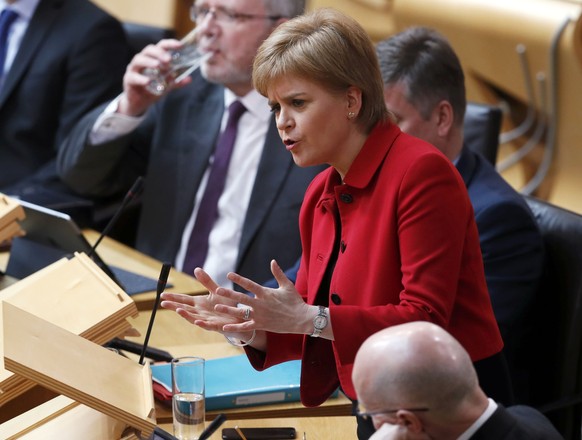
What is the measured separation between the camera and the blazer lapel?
3.77 metres

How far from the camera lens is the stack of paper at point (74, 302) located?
1.73m

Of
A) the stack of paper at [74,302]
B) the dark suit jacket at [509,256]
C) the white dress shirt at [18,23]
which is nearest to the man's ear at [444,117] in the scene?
the dark suit jacket at [509,256]

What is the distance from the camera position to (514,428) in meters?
1.30

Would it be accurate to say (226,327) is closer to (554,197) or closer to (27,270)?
(27,270)

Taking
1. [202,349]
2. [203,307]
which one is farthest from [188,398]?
[202,349]

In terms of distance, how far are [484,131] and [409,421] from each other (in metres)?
1.79

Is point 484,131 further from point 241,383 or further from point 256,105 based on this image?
point 241,383

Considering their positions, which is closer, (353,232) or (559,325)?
(353,232)

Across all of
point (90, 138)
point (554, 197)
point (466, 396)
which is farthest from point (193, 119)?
point (466, 396)

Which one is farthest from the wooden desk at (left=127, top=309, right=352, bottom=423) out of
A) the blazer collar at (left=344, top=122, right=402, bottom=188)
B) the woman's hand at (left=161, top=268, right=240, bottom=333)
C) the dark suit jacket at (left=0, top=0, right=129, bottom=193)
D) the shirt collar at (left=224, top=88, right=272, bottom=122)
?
the dark suit jacket at (left=0, top=0, right=129, bottom=193)

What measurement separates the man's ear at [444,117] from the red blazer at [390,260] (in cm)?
69

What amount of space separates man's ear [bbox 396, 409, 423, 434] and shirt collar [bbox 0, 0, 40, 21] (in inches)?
121

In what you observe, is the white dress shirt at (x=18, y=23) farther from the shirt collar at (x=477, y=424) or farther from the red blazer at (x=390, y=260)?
the shirt collar at (x=477, y=424)

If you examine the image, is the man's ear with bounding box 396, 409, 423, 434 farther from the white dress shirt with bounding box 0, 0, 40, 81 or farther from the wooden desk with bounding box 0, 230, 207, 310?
the white dress shirt with bounding box 0, 0, 40, 81
